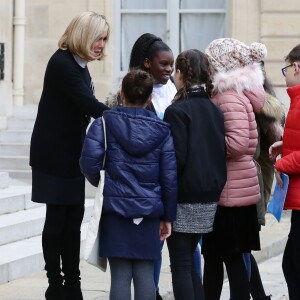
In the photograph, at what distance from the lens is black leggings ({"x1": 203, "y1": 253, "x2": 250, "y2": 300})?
7.23 m

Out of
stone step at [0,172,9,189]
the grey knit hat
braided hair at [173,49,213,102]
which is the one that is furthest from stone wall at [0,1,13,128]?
braided hair at [173,49,213,102]

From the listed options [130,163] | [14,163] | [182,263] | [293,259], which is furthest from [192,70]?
[14,163]

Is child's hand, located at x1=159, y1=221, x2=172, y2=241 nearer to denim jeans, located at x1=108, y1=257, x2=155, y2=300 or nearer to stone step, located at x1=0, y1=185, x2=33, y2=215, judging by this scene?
denim jeans, located at x1=108, y1=257, x2=155, y2=300

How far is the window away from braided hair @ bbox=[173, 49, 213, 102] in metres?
9.17

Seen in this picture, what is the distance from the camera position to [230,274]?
23.8 ft

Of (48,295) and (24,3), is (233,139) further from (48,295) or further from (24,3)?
(24,3)

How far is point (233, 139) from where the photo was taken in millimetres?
6988

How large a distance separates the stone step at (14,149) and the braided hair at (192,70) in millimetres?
7582

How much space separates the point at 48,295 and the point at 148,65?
158 cm

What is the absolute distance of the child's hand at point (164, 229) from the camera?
654 cm

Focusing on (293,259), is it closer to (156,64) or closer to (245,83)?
(245,83)

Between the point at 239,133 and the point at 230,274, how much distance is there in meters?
0.88

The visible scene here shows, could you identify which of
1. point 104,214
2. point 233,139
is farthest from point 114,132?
point 233,139

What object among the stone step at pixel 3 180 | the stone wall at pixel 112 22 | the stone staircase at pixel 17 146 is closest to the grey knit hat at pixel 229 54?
the stone step at pixel 3 180
